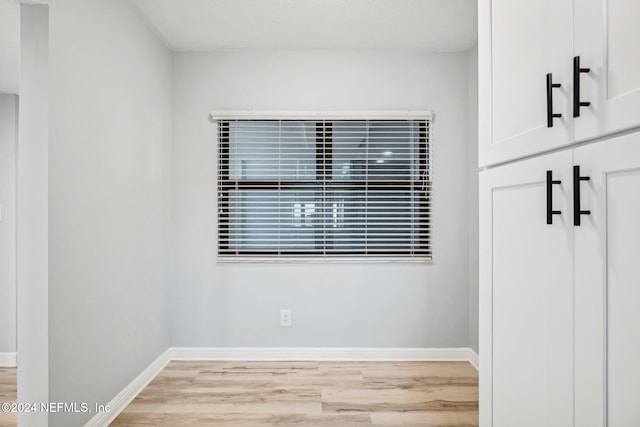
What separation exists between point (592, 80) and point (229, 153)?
282 centimetres

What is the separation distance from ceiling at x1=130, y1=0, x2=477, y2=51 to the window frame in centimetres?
57

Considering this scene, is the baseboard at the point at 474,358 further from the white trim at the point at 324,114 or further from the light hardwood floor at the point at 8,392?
the light hardwood floor at the point at 8,392

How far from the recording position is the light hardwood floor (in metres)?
2.29

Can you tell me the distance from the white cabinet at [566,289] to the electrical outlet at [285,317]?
2165 mm

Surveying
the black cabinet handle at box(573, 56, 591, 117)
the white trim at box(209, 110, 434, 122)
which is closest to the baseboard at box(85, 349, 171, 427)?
the white trim at box(209, 110, 434, 122)

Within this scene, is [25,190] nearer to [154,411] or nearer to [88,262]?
[88,262]

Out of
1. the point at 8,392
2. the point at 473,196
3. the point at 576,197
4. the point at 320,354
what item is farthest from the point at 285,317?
the point at 576,197

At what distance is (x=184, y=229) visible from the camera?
3.34m

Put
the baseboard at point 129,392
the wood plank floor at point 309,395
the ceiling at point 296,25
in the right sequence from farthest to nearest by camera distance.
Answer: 1. the ceiling at point 296,25
2. the wood plank floor at point 309,395
3. the baseboard at point 129,392

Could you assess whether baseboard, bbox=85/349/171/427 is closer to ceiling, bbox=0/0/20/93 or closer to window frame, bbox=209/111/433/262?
window frame, bbox=209/111/433/262

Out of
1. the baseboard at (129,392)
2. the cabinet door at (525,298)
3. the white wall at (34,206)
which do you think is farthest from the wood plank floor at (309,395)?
the cabinet door at (525,298)

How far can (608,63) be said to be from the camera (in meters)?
0.81

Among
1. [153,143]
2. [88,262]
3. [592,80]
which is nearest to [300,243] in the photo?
[153,143]

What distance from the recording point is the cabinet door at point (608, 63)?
751 millimetres
